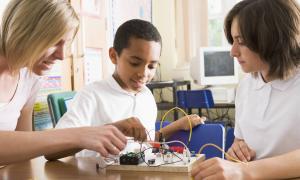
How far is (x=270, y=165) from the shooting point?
0.88 m

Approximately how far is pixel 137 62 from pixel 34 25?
0.48 meters

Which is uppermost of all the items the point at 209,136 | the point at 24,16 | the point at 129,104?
the point at 24,16

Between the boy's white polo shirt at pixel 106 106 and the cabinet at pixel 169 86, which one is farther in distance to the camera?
the cabinet at pixel 169 86

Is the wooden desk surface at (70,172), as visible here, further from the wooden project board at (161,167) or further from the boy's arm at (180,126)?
the boy's arm at (180,126)

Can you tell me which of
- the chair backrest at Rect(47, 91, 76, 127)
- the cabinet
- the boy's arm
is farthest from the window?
the boy's arm

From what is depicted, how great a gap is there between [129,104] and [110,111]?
107mm

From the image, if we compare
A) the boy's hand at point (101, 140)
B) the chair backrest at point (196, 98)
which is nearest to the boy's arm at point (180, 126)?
the boy's hand at point (101, 140)

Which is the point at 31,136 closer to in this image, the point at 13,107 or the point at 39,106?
the point at 13,107

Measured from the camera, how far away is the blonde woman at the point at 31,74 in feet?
3.10

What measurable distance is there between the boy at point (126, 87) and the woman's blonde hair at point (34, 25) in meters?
0.31

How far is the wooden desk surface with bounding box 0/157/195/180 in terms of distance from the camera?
0.93m

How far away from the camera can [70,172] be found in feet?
3.26

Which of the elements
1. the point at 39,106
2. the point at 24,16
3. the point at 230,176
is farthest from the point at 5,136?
the point at 39,106

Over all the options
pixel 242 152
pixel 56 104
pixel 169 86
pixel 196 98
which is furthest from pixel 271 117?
pixel 169 86
